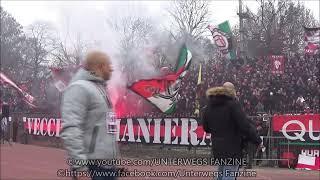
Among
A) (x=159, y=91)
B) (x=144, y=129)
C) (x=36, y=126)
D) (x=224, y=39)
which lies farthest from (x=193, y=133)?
(x=224, y=39)

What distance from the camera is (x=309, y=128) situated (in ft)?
44.1

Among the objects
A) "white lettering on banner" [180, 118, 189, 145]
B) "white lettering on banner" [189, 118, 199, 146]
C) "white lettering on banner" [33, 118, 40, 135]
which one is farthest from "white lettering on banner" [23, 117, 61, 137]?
"white lettering on banner" [189, 118, 199, 146]

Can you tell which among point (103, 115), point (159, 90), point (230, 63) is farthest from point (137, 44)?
point (103, 115)

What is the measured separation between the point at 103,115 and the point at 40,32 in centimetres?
5295

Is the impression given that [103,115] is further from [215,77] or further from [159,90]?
[215,77]

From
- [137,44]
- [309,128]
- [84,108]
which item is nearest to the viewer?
[84,108]

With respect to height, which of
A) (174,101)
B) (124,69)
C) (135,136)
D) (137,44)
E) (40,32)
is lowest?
(135,136)

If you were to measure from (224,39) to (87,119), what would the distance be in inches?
905

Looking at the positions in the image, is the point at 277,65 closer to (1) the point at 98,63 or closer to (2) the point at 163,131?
(2) the point at 163,131

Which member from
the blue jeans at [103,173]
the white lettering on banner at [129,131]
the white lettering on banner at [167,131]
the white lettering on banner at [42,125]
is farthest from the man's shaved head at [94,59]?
the white lettering on banner at [42,125]

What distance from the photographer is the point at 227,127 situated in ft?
20.5

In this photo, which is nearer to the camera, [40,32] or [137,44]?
[137,44]

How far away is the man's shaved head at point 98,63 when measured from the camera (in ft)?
14.4

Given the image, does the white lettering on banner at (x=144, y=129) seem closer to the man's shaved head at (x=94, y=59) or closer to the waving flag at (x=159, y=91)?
the waving flag at (x=159, y=91)
